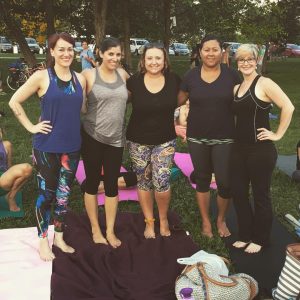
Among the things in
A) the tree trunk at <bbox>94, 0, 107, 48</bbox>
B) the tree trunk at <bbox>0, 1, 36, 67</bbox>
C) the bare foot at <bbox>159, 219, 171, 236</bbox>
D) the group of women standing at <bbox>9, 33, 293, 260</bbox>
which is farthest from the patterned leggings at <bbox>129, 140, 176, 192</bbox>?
the tree trunk at <bbox>94, 0, 107, 48</bbox>

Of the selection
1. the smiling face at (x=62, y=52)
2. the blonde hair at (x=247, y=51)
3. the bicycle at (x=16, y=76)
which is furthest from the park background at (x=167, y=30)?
the smiling face at (x=62, y=52)

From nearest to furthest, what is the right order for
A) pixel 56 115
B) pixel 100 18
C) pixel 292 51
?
pixel 56 115, pixel 100 18, pixel 292 51

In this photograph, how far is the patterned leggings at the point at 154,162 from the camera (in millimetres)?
4164

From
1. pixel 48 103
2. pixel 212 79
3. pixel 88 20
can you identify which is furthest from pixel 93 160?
pixel 88 20

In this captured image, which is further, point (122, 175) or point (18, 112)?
point (122, 175)

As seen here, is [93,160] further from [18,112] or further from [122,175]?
[122,175]

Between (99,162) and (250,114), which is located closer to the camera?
(250,114)

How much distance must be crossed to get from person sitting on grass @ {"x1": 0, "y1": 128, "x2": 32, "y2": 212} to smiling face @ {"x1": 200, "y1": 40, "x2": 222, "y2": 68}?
231cm

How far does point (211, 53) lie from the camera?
3988mm

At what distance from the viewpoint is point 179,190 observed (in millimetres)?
6066

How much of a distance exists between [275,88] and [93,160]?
5.63ft

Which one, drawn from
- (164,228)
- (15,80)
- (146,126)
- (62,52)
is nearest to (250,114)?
(146,126)

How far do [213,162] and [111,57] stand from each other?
4.51 feet

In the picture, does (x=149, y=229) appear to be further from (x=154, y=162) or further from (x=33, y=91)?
(x=33, y=91)
